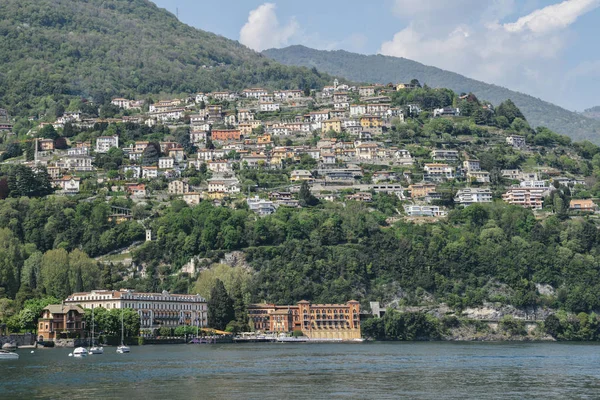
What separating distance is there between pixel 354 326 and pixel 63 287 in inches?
1329

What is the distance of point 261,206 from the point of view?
14812 centimetres

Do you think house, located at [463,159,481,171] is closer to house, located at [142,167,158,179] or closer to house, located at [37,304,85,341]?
house, located at [142,167,158,179]

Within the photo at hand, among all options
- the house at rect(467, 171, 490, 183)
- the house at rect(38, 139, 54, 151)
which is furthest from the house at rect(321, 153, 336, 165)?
the house at rect(38, 139, 54, 151)

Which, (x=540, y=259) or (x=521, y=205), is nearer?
(x=540, y=259)

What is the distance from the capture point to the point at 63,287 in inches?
4724

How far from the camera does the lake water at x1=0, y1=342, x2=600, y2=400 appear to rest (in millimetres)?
56781

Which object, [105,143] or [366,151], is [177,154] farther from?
[366,151]

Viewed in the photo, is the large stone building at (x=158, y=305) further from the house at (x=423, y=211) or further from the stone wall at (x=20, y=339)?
the house at (x=423, y=211)

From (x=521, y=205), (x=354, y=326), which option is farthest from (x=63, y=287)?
(x=521, y=205)

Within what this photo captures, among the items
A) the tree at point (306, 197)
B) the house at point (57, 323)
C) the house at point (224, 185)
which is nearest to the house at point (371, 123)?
the house at point (224, 185)

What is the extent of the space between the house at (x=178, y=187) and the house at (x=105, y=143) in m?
23.9

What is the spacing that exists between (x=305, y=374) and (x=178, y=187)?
93438mm

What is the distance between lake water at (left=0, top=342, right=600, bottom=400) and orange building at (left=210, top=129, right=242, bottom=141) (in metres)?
94.9

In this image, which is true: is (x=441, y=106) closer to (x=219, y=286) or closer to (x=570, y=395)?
(x=219, y=286)
